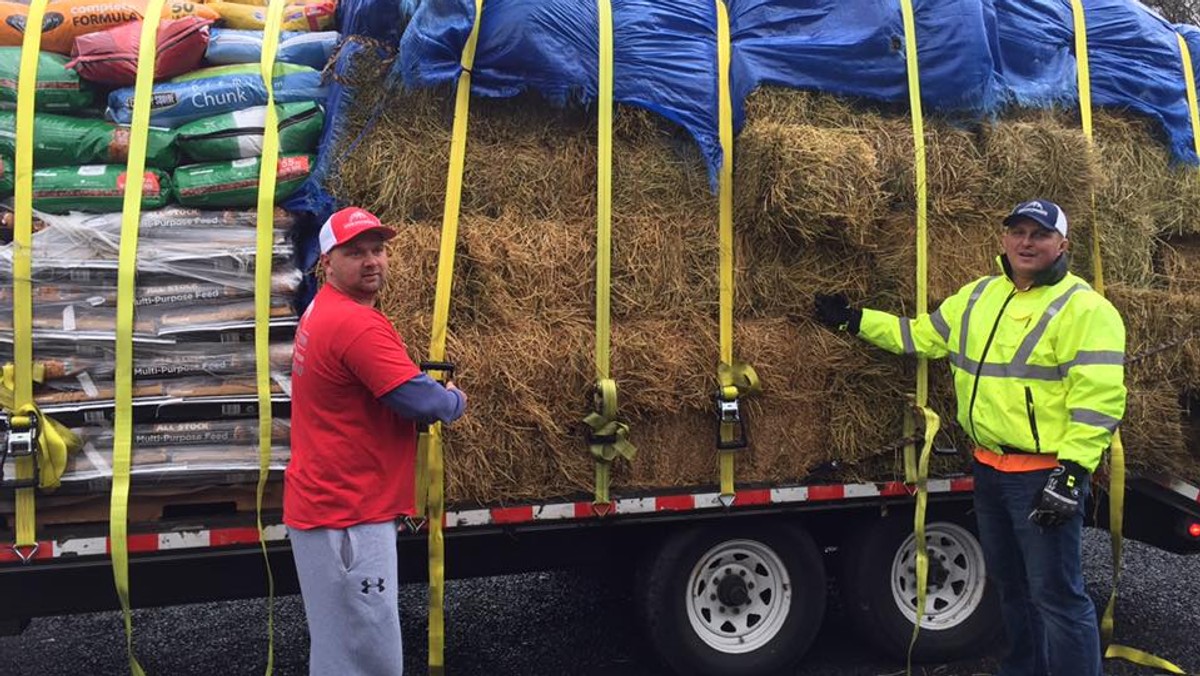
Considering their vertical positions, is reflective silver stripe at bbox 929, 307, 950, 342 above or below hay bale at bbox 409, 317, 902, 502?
above

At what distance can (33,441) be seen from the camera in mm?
3664

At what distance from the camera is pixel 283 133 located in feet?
13.5

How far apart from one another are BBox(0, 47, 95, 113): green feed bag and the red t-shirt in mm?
1659

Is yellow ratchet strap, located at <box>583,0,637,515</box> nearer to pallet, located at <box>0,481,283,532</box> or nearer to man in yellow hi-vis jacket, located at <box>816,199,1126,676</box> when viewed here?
pallet, located at <box>0,481,283,532</box>

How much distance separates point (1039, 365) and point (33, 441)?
155 inches

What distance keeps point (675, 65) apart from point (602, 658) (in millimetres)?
3025

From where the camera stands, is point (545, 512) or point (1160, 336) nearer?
point (545, 512)

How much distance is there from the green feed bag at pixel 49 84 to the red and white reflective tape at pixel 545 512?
1.79 meters

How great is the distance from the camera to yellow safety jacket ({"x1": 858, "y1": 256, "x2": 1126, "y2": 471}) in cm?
370

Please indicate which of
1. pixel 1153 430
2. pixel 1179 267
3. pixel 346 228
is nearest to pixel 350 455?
pixel 346 228

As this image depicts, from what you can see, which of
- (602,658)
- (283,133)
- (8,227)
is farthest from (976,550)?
(8,227)

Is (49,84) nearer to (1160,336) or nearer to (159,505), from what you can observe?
(159,505)

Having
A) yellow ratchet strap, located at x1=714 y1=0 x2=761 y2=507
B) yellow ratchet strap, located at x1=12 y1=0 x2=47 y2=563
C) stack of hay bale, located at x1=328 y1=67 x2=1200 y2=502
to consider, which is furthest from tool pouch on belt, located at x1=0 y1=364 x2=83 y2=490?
yellow ratchet strap, located at x1=714 y1=0 x2=761 y2=507

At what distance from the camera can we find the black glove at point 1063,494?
3.63 metres
